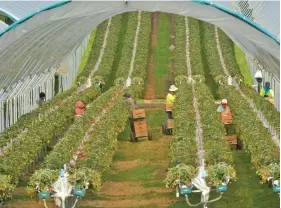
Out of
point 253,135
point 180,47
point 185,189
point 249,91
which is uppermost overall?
point 180,47

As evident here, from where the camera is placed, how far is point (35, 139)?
23.0 metres

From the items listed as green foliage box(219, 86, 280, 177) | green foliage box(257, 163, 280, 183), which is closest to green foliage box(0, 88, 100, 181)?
green foliage box(219, 86, 280, 177)

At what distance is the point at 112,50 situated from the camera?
48.2 metres

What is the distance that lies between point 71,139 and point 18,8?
10690mm

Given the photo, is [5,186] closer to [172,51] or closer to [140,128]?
[140,128]

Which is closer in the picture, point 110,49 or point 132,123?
point 132,123

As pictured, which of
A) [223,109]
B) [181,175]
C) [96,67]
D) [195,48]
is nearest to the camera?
[181,175]

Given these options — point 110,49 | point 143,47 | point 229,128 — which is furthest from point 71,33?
point 143,47

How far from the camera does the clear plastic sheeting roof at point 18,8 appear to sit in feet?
101

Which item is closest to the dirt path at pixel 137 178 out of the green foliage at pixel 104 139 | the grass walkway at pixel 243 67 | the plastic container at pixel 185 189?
the green foliage at pixel 104 139

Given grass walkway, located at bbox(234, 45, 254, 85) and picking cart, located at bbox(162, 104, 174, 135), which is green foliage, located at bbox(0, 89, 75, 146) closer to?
picking cart, located at bbox(162, 104, 174, 135)

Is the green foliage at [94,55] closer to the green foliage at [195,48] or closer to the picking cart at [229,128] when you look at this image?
the green foliage at [195,48]

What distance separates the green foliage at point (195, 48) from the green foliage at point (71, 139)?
1227 cm

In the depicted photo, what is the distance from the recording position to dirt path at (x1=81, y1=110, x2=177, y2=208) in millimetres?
20547
